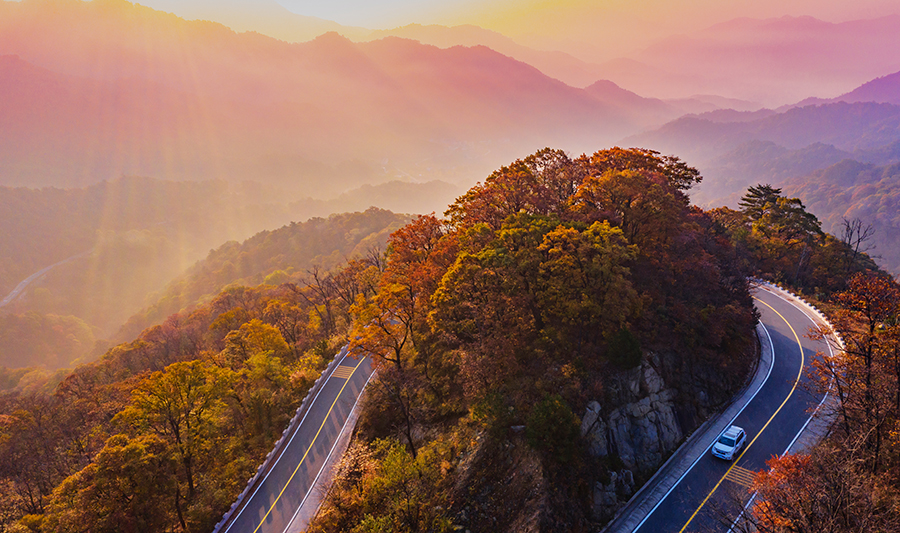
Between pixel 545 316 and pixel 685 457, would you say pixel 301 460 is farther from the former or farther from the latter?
pixel 685 457

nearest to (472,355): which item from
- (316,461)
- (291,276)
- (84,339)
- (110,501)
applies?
(316,461)

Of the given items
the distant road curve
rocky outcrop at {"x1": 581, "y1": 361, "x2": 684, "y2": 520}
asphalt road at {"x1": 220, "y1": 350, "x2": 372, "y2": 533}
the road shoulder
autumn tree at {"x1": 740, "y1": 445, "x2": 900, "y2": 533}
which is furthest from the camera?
the distant road curve

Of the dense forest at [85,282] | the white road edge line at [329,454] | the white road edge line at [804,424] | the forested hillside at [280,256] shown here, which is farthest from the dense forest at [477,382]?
the dense forest at [85,282]

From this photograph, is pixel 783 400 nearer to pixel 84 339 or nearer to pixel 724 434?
pixel 724 434

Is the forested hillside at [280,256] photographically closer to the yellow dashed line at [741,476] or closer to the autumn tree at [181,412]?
the autumn tree at [181,412]

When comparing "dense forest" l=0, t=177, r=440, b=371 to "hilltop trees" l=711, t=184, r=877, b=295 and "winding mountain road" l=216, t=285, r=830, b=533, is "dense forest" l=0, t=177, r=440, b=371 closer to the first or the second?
"hilltop trees" l=711, t=184, r=877, b=295

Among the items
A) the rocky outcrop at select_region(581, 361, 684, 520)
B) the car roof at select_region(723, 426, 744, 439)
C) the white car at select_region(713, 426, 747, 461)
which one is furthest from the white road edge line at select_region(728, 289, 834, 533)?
the rocky outcrop at select_region(581, 361, 684, 520)

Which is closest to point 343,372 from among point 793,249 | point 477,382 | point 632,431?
point 477,382
